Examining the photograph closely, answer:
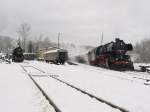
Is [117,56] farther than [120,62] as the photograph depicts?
Yes

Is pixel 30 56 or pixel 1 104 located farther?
pixel 30 56

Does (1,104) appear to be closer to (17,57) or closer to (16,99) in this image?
(16,99)

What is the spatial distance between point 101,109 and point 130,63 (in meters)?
25.5

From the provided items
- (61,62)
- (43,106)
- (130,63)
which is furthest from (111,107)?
(61,62)

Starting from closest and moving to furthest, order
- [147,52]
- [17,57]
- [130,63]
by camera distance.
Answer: [130,63], [17,57], [147,52]

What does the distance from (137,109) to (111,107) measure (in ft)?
2.57

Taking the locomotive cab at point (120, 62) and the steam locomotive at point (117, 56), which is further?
the steam locomotive at point (117, 56)

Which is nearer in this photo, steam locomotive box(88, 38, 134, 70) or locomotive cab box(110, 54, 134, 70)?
locomotive cab box(110, 54, 134, 70)

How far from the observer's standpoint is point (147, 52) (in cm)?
8681

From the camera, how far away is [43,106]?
8719mm

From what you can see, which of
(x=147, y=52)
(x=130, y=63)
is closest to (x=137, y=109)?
(x=130, y=63)

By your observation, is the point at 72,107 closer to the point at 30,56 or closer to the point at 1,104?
the point at 1,104

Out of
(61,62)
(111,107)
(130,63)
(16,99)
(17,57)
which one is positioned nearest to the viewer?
(111,107)

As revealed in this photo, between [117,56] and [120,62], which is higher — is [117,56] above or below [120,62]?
above
